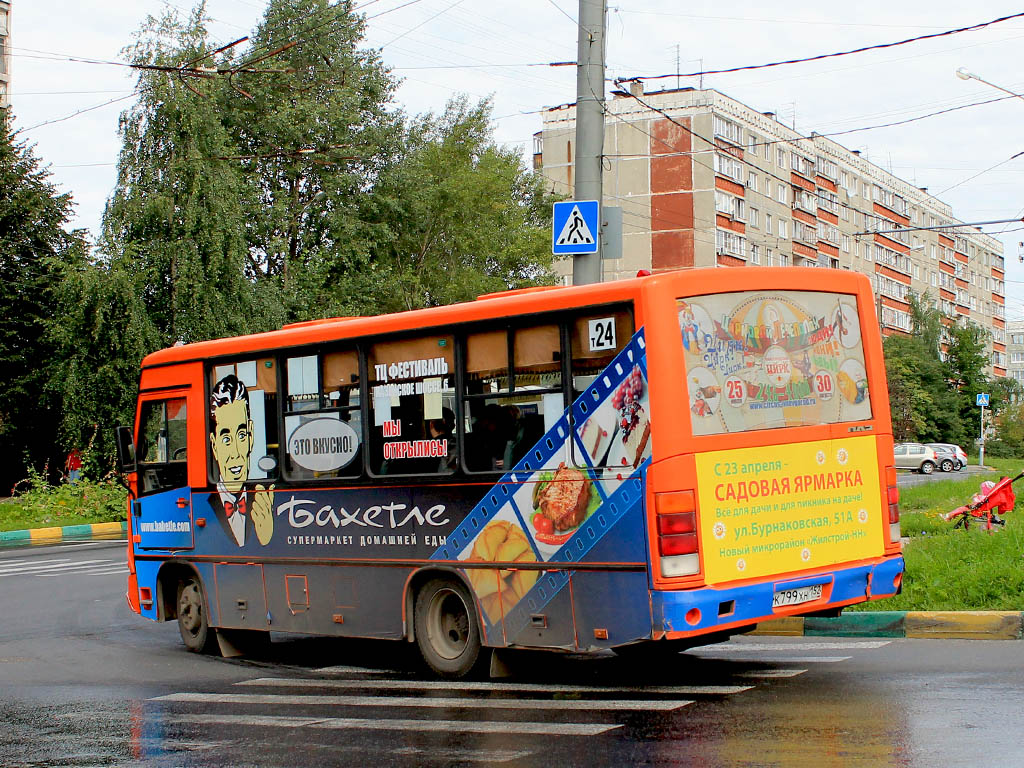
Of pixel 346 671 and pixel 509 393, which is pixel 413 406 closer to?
pixel 509 393

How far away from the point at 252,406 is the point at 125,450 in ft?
6.55

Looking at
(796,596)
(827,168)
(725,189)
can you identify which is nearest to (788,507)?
(796,596)

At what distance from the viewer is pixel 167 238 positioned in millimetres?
33469

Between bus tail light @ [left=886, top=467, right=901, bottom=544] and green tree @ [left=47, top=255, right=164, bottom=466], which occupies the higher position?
green tree @ [left=47, top=255, right=164, bottom=466]

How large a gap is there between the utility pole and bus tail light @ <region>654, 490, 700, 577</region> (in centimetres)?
633

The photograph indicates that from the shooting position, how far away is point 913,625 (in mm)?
10523

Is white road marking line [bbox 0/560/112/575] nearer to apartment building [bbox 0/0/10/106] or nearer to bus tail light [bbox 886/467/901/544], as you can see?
bus tail light [bbox 886/467/901/544]

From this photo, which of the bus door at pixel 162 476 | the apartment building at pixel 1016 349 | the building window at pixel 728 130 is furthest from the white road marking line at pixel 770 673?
the apartment building at pixel 1016 349

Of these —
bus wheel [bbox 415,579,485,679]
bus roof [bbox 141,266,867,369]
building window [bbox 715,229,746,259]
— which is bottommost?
bus wheel [bbox 415,579,485,679]

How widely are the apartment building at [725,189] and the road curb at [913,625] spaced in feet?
168

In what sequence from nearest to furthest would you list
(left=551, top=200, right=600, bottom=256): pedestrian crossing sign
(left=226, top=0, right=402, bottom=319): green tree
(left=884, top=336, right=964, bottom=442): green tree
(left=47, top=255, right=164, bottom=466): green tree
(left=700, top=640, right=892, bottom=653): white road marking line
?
1. (left=700, top=640, right=892, bottom=653): white road marking line
2. (left=551, top=200, right=600, bottom=256): pedestrian crossing sign
3. (left=47, top=255, right=164, bottom=466): green tree
4. (left=226, top=0, right=402, bottom=319): green tree
5. (left=884, top=336, right=964, bottom=442): green tree

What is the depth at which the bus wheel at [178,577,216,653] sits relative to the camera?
11.8 meters

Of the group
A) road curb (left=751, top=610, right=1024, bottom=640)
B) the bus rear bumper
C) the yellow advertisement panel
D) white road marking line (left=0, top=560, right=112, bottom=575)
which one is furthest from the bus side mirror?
white road marking line (left=0, top=560, right=112, bottom=575)

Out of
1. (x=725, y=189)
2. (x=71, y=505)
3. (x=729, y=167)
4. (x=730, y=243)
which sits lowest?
(x=71, y=505)
